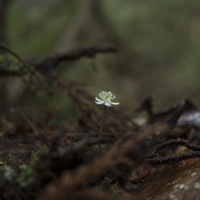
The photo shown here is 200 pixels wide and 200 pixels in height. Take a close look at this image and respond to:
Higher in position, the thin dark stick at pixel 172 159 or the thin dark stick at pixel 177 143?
the thin dark stick at pixel 177 143

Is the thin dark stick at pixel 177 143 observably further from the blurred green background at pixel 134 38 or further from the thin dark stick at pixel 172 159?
the blurred green background at pixel 134 38

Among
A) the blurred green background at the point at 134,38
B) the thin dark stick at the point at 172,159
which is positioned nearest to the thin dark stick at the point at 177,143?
the thin dark stick at the point at 172,159

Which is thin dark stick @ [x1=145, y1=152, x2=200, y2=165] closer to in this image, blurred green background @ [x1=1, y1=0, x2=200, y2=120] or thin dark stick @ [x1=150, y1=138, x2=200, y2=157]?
thin dark stick @ [x1=150, y1=138, x2=200, y2=157]

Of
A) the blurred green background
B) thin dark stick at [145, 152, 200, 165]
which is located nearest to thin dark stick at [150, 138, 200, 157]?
thin dark stick at [145, 152, 200, 165]

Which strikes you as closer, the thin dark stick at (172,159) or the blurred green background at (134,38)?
the thin dark stick at (172,159)

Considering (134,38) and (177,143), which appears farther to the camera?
(134,38)

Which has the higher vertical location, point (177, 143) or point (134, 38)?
point (134, 38)

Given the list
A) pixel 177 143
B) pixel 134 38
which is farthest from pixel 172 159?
pixel 134 38

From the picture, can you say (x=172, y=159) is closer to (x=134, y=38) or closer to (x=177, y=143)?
(x=177, y=143)

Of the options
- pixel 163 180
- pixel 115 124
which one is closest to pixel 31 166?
pixel 163 180
